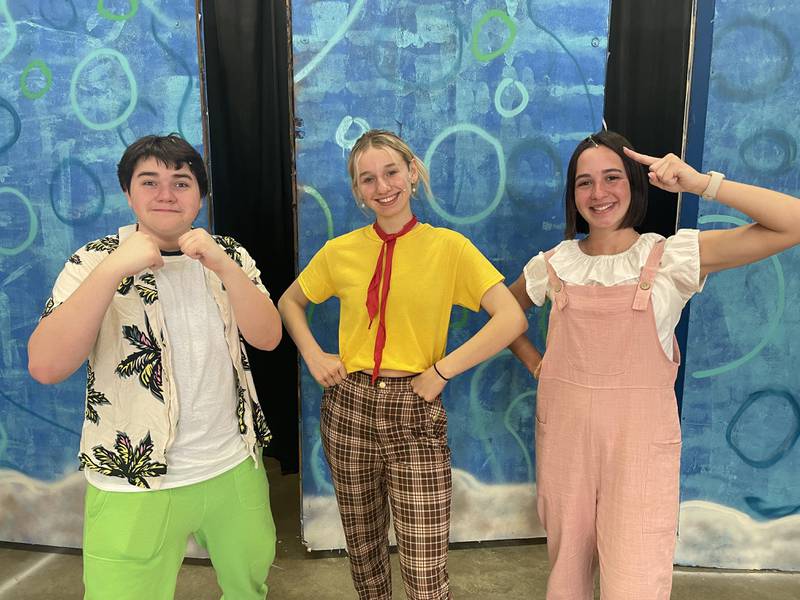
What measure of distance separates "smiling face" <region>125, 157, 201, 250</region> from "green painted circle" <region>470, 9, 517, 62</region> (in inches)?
49.2

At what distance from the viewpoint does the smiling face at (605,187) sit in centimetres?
168

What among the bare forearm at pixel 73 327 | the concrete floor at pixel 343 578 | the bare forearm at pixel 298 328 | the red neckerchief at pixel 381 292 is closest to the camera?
the bare forearm at pixel 73 327

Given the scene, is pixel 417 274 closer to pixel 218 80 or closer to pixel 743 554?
pixel 218 80

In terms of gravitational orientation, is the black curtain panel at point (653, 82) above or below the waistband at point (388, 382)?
above

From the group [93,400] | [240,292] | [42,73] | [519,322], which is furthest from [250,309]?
[42,73]

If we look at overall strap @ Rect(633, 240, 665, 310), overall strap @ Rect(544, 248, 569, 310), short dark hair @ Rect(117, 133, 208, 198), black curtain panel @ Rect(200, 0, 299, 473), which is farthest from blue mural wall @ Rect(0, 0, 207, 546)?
overall strap @ Rect(633, 240, 665, 310)

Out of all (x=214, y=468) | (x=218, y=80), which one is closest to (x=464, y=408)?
(x=214, y=468)

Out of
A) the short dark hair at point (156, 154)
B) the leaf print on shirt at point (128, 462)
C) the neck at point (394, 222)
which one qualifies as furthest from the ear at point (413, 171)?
the leaf print on shirt at point (128, 462)

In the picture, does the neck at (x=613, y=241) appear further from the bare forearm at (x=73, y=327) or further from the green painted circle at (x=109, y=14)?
the green painted circle at (x=109, y=14)

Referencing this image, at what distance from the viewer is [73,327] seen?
133cm

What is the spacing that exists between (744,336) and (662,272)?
3.10 ft

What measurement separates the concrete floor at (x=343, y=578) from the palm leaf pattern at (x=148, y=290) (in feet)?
4.65

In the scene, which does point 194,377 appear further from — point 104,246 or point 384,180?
point 384,180

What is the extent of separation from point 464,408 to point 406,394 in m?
0.73
